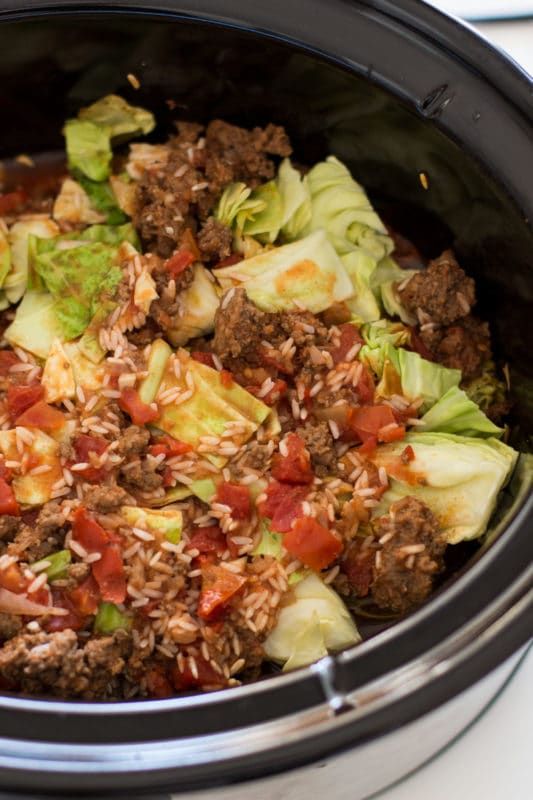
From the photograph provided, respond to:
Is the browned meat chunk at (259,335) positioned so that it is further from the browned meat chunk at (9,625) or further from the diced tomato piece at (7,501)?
the browned meat chunk at (9,625)

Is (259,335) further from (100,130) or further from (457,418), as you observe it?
(100,130)

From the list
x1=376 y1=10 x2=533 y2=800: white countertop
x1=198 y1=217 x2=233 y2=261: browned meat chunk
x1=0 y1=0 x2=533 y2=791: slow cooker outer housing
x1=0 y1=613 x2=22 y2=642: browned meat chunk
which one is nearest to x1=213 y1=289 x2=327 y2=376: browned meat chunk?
x1=198 y1=217 x2=233 y2=261: browned meat chunk

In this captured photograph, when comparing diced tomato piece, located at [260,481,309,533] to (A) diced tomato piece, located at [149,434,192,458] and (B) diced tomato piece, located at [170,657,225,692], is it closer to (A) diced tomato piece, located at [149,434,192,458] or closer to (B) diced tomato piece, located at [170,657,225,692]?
(A) diced tomato piece, located at [149,434,192,458]

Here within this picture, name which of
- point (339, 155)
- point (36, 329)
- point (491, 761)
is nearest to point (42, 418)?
point (36, 329)

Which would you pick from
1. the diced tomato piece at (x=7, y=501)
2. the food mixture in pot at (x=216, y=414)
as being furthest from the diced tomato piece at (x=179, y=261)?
the diced tomato piece at (x=7, y=501)

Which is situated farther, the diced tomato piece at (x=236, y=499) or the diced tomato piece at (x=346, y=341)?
the diced tomato piece at (x=346, y=341)

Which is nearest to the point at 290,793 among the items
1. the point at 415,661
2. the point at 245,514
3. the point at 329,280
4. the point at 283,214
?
the point at 415,661

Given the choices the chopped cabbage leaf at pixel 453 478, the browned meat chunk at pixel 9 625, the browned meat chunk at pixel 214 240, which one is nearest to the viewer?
the browned meat chunk at pixel 9 625
